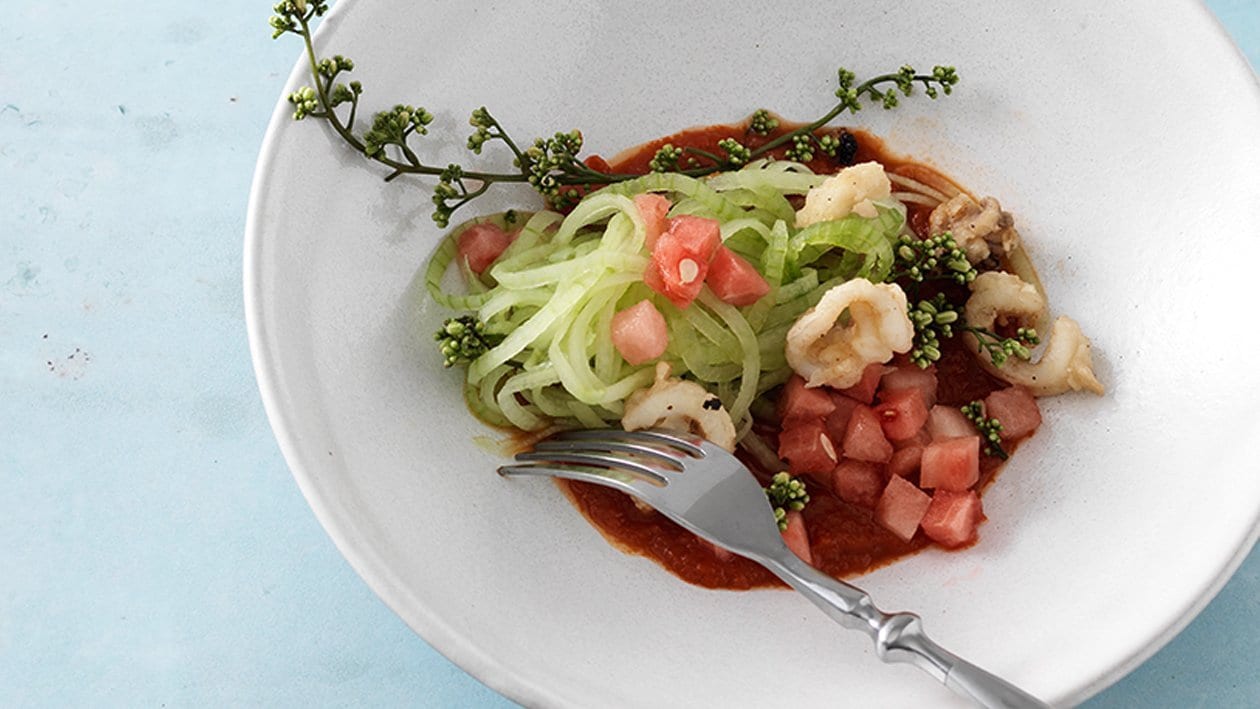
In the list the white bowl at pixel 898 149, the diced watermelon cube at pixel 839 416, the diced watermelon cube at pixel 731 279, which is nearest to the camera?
the white bowl at pixel 898 149

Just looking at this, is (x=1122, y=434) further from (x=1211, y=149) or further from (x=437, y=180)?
(x=437, y=180)

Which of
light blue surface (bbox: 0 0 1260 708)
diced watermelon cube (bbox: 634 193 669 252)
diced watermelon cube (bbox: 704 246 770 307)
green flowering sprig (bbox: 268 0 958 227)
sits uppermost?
green flowering sprig (bbox: 268 0 958 227)

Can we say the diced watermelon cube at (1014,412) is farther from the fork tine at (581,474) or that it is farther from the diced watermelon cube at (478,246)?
the diced watermelon cube at (478,246)

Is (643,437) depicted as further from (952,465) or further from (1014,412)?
(1014,412)

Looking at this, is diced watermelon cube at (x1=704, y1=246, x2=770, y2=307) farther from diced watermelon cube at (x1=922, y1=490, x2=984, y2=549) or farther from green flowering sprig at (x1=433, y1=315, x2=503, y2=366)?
diced watermelon cube at (x1=922, y1=490, x2=984, y2=549)

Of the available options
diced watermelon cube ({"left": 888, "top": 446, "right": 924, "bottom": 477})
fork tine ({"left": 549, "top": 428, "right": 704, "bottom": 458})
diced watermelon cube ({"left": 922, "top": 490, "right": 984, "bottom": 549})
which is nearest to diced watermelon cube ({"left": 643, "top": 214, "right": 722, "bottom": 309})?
fork tine ({"left": 549, "top": 428, "right": 704, "bottom": 458})

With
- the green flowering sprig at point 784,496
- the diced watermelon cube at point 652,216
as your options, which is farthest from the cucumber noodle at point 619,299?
the green flowering sprig at point 784,496

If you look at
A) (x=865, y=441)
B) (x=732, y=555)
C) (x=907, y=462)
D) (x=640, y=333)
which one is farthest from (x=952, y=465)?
(x=640, y=333)
